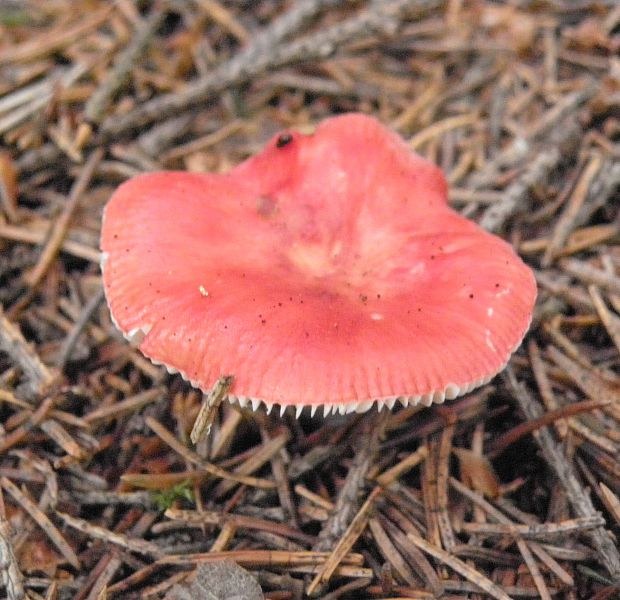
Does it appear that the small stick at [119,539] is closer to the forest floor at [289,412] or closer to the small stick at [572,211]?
the forest floor at [289,412]

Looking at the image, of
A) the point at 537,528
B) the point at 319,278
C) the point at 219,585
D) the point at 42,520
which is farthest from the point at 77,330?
the point at 537,528

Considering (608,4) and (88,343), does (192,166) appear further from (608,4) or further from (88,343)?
(608,4)

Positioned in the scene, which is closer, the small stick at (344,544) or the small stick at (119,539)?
the small stick at (344,544)

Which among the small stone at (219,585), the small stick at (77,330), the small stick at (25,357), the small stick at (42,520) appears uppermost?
the small stick at (25,357)

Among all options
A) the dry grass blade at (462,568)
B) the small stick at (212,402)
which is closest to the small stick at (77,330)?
the small stick at (212,402)

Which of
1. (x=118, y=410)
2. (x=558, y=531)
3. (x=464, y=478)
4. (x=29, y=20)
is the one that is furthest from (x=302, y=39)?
(x=558, y=531)

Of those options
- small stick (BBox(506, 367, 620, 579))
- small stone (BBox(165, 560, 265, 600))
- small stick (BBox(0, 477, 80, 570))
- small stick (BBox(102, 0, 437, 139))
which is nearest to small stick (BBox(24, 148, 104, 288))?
small stick (BBox(102, 0, 437, 139))
